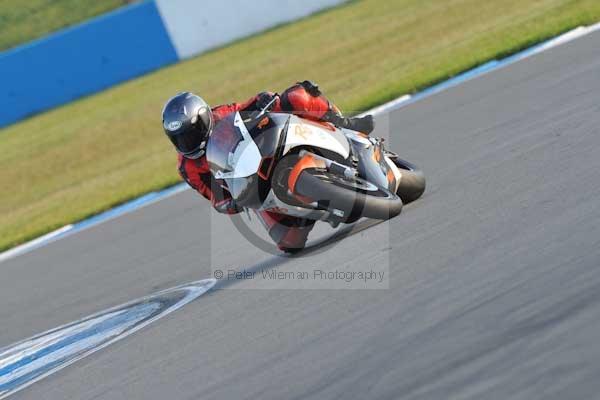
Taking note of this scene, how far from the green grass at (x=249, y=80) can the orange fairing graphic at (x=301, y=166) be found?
6.77 meters

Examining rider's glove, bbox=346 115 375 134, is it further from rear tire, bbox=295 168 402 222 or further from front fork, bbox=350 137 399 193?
rear tire, bbox=295 168 402 222

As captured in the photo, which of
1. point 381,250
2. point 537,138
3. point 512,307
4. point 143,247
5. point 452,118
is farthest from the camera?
point 452,118

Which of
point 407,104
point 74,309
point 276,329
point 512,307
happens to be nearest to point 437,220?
point 276,329

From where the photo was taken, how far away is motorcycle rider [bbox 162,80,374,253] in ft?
20.1

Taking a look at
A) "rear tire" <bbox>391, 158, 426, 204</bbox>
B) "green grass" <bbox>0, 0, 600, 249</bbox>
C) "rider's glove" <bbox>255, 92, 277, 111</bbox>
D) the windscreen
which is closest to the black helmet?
the windscreen

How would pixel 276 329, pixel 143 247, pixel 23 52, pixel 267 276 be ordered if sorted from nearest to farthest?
pixel 276 329, pixel 267 276, pixel 143 247, pixel 23 52

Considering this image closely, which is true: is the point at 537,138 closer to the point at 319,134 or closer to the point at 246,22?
the point at 319,134

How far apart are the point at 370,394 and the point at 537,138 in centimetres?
410

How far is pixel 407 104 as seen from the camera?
11.6 metres

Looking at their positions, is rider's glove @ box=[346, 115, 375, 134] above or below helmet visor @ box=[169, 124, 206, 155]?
below

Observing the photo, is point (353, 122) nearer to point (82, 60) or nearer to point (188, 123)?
point (188, 123)

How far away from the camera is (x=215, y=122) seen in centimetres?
650

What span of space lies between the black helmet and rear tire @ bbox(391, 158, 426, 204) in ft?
4.92

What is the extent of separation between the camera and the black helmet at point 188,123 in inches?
239
